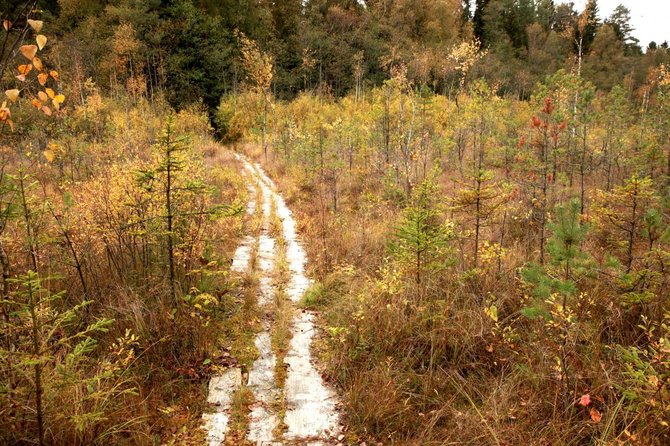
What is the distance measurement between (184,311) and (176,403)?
3.48 ft

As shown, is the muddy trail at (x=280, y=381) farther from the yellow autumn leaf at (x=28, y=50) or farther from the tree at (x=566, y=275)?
the yellow autumn leaf at (x=28, y=50)

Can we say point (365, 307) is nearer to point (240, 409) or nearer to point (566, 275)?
point (240, 409)

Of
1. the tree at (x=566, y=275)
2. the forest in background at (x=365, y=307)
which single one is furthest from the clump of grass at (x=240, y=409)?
the tree at (x=566, y=275)

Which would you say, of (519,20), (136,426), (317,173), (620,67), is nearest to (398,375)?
(136,426)

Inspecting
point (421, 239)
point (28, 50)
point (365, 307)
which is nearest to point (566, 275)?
point (421, 239)

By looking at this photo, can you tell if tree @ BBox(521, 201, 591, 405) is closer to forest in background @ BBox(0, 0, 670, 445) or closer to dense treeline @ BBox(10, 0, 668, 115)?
forest in background @ BBox(0, 0, 670, 445)

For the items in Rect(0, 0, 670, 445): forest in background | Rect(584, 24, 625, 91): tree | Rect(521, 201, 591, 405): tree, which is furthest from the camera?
Rect(584, 24, 625, 91): tree

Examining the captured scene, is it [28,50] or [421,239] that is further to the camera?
[421,239]

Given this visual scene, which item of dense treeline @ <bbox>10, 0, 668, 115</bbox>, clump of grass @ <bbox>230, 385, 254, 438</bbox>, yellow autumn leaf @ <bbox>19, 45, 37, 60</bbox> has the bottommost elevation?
clump of grass @ <bbox>230, 385, 254, 438</bbox>

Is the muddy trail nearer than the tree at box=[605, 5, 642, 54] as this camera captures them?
Yes

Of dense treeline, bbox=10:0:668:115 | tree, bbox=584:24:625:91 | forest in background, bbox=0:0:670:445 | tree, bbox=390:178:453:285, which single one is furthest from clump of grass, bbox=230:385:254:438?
tree, bbox=584:24:625:91

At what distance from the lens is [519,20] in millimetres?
50562

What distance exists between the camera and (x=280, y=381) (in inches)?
167

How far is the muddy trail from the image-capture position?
354 centimetres
